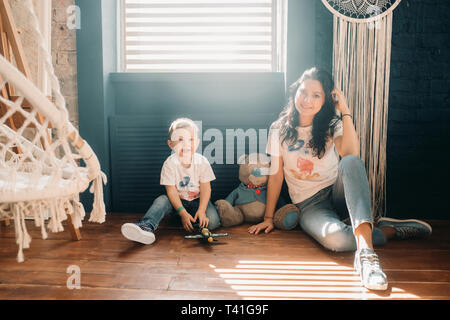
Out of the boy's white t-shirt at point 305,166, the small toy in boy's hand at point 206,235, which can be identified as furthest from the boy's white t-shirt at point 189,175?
the boy's white t-shirt at point 305,166

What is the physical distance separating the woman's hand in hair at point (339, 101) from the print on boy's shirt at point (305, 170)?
309 mm

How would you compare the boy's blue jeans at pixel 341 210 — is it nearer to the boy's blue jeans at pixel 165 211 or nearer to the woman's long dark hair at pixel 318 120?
the woman's long dark hair at pixel 318 120

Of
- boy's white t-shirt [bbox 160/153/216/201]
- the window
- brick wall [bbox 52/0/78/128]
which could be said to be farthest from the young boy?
brick wall [bbox 52/0/78/128]

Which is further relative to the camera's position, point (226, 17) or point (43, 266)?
point (226, 17)

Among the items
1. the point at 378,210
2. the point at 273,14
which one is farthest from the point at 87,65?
the point at 378,210

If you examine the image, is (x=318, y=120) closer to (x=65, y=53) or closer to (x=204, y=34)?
(x=204, y=34)

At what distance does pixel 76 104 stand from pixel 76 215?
1.24m

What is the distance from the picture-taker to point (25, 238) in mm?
909

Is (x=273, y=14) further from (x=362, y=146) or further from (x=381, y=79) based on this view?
(x=362, y=146)

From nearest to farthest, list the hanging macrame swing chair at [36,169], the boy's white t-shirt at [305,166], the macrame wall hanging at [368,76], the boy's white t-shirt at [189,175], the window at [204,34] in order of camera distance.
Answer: the hanging macrame swing chair at [36,169]
the boy's white t-shirt at [305,166]
the boy's white t-shirt at [189,175]
the macrame wall hanging at [368,76]
the window at [204,34]

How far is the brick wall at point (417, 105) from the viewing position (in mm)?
1997

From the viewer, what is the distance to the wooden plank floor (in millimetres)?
1105

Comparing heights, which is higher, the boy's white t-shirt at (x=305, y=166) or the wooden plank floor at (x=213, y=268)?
the boy's white t-shirt at (x=305, y=166)

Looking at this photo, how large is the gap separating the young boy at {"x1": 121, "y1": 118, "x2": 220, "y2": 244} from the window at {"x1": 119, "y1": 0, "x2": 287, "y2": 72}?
0.67 m
